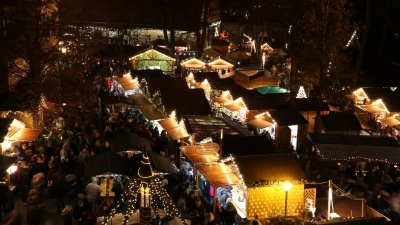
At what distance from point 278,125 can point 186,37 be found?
29152 mm

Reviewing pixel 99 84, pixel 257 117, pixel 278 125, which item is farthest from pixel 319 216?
pixel 99 84

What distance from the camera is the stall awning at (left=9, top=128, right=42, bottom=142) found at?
11.9m

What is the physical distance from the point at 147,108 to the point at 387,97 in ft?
33.2

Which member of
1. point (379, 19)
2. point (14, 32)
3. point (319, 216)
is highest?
point (379, 19)

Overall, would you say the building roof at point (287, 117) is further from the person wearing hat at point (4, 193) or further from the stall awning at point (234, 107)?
the person wearing hat at point (4, 193)

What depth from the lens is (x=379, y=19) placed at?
33625mm

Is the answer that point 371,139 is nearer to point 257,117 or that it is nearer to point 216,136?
point 216,136

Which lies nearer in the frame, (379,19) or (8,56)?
(8,56)

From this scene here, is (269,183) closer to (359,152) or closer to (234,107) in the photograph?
(359,152)

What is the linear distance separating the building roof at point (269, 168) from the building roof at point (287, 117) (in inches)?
240

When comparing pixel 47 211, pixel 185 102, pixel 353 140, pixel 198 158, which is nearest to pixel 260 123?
pixel 185 102

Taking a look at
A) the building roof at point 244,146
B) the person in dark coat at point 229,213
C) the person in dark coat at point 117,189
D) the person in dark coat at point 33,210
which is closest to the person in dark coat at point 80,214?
the person in dark coat at point 33,210

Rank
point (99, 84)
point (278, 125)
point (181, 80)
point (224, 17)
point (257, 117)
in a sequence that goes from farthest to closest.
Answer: point (224, 17)
point (99, 84)
point (181, 80)
point (257, 117)
point (278, 125)

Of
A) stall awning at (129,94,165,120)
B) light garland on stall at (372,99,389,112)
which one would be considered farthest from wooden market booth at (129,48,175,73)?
light garland on stall at (372,99,389,112)
